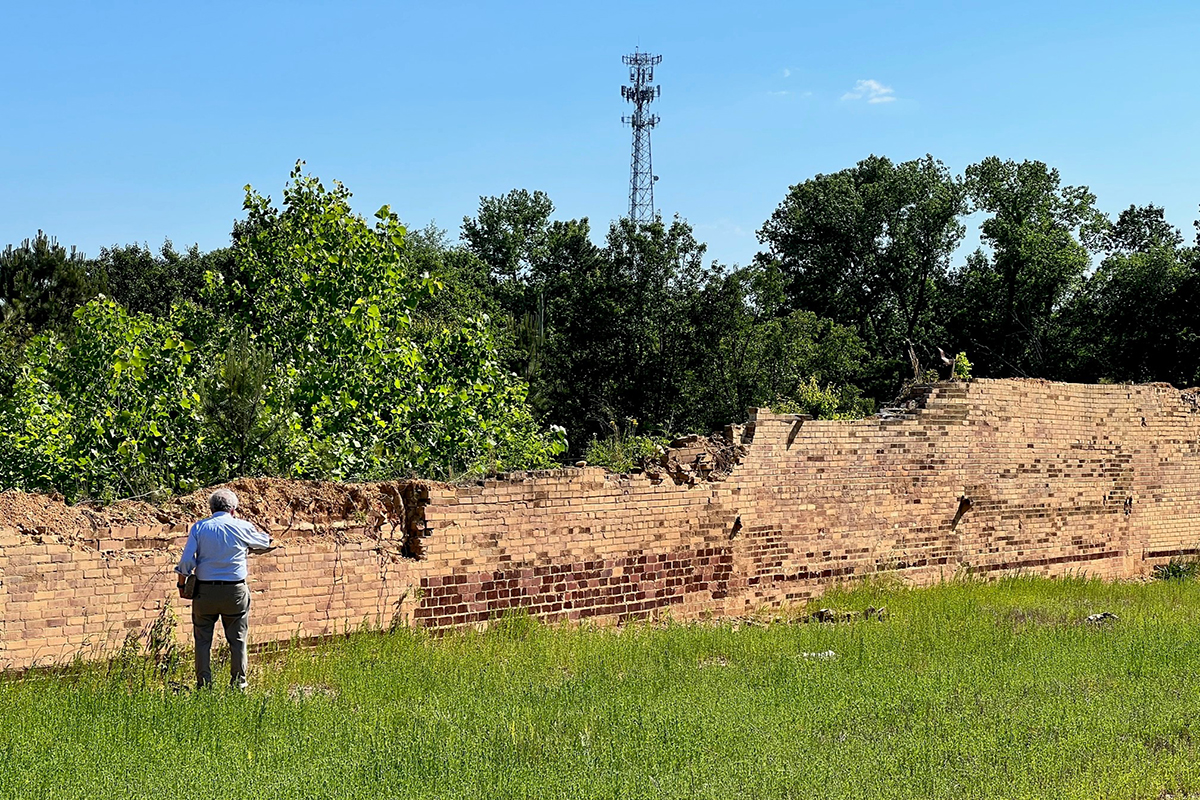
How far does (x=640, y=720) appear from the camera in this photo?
6.57 m

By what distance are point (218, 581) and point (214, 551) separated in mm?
203

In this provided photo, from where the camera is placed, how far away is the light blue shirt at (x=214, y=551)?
23.8 feet

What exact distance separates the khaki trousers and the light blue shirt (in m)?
0.08

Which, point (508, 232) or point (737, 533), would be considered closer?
point (737, 533)

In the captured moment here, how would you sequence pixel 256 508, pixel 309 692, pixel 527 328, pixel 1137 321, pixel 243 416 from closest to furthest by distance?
pixel 309 692 < pixel 256 508 < pixel 243 416 < pixel 527 328 < pixel 1137 321

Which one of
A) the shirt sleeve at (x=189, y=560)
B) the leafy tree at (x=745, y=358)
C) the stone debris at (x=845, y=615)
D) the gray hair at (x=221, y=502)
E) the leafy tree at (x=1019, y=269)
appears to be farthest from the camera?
the leafy tree at (x=1019, y=269)

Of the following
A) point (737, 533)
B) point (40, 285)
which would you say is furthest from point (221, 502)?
point (40, 285)

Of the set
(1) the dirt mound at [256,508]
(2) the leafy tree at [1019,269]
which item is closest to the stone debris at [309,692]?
(1) the dirt mound at [256,508]

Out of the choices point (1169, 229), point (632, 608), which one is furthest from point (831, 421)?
point (1169, 229)

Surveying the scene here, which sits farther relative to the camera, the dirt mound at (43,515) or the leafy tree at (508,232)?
the leafy tree at (508,232)

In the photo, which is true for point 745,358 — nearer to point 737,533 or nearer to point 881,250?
point 881,250

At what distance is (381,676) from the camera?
24.9 ft

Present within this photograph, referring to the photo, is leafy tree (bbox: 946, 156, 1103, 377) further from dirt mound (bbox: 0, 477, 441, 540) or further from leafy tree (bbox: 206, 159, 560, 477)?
dirt mound (bbox: 0, 477, 441, 540)

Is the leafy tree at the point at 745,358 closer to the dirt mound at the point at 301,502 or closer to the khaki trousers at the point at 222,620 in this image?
the dirt mound at the point at 301,502
